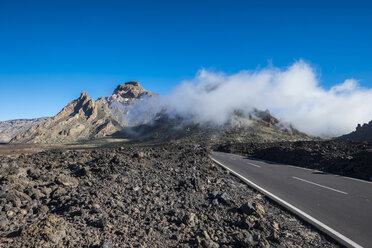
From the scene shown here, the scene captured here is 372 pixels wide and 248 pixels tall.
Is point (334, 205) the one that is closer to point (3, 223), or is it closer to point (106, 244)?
point (106, 244)

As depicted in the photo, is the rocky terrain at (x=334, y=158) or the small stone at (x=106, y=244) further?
the rocky terrain at (x=334, y=158)

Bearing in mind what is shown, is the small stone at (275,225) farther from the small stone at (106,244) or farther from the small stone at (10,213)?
the small stone at (10,213)

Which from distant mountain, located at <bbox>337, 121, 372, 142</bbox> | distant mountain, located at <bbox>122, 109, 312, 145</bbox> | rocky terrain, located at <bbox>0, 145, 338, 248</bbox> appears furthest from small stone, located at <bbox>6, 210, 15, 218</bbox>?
distant mountain, located at <bbox>122, 109, 312, 145</bbox>

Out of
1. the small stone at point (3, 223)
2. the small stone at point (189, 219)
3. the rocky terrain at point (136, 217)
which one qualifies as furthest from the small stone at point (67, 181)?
the small stone at point (189, 219)

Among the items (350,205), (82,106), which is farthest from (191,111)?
(350,205)

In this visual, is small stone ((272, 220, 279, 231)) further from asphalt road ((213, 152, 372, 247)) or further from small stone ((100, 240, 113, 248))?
small stone ((100, 240, 113, 248))

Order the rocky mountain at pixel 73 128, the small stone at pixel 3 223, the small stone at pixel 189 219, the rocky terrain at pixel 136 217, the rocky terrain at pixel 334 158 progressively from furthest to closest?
the rocky mountain at pixel 73 128
the rocky terrain at pixel 334 158
the small stone at pixel 189 219
the small stone at pixel 3 223
the rocky terrain at pixel 136 217

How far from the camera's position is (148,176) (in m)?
8.77

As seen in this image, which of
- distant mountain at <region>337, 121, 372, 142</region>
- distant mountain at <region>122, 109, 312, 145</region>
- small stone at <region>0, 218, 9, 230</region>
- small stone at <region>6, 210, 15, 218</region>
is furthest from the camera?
distant mountain at <region>122, 109, 312, 145</region>

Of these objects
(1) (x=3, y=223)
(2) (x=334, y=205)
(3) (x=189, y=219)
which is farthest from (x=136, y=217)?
(2) (x=334, y=205)

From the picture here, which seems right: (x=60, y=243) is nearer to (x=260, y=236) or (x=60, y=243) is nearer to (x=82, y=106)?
(x=260, y=236)

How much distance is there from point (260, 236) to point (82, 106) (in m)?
221

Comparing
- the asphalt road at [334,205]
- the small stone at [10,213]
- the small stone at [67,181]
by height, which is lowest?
the asphalt road at [334,205]

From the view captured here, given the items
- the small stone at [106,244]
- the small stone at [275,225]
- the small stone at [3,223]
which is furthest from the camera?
the small stone at [275,225]
